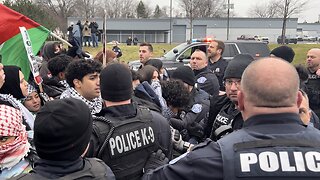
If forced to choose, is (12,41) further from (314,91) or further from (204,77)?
(314,91)

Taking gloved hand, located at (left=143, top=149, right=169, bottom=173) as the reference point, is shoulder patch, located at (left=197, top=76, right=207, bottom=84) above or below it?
above

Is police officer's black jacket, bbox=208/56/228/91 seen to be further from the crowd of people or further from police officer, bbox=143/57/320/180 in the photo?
police officer, bbox=143/57/320/180

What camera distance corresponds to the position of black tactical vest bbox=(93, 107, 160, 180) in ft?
8.42

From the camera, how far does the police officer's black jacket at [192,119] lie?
13.7ft

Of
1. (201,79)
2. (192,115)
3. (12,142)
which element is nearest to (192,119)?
(192,115)

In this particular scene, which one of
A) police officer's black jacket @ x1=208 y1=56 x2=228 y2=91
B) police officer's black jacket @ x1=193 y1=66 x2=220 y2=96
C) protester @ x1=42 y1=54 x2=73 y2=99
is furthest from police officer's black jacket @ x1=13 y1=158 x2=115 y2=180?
police officer's black jacket @ x1=208 y1=56 x2=228 y2=91

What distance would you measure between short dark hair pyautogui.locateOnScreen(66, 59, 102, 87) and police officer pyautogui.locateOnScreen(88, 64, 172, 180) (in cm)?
87

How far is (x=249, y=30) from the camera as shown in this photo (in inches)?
2606

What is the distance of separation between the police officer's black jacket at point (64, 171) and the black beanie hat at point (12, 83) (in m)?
1.81

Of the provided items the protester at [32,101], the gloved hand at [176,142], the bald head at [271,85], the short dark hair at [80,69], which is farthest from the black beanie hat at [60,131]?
the protester at [32,101]

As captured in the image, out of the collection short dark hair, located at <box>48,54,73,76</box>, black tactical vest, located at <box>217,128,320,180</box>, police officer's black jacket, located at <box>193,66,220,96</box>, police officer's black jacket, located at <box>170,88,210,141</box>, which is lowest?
police officer's black jacket, located at <box>170,88,210,141</box>

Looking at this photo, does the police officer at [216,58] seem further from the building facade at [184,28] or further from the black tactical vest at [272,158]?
the building facade at [184,28]

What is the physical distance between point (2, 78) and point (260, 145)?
2.60 metres

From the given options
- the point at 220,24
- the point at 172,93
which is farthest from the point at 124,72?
the point at 220,24
